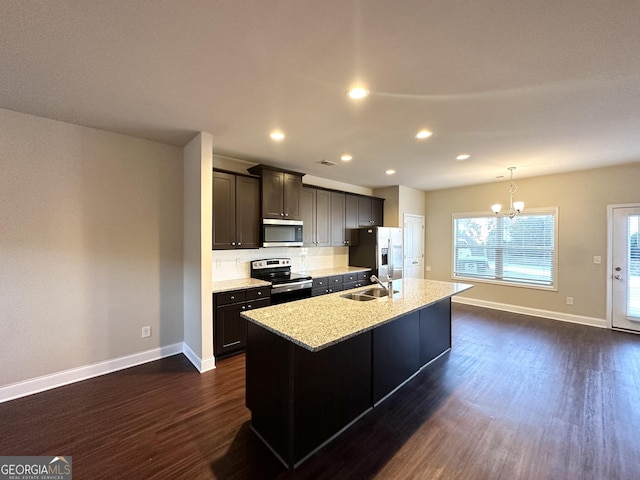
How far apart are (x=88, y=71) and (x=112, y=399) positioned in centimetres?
276

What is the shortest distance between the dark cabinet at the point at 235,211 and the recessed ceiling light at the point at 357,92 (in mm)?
2122

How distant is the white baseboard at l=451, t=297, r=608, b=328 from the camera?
4.59 meters

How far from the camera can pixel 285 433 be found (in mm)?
1801

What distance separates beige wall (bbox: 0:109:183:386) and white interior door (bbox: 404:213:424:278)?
15.4 ft

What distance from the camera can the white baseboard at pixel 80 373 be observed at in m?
2.53

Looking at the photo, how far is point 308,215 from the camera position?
480 centimetres

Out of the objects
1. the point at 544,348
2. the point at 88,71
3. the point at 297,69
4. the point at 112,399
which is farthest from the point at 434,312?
the point at 88,71

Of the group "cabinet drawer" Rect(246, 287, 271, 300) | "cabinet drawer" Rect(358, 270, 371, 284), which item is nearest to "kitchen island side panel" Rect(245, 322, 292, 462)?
"cabinet drawer" Rect(246, 287, 271, 300)

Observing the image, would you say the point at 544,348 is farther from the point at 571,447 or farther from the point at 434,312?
the point at 571,447

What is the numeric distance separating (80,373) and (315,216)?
370cm

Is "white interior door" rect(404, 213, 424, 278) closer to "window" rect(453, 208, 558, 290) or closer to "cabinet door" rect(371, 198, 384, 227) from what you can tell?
"cabinet door" rect(371, 198, 384, 227)

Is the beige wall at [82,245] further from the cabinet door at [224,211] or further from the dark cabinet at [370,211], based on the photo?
the dark cabinet at [370,211]

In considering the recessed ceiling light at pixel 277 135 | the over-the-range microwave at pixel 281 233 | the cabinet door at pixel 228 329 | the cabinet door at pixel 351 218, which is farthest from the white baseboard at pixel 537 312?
the recessed ceiling light at pixel 277 135

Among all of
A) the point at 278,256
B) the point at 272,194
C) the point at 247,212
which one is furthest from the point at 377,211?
the point at 247,212
